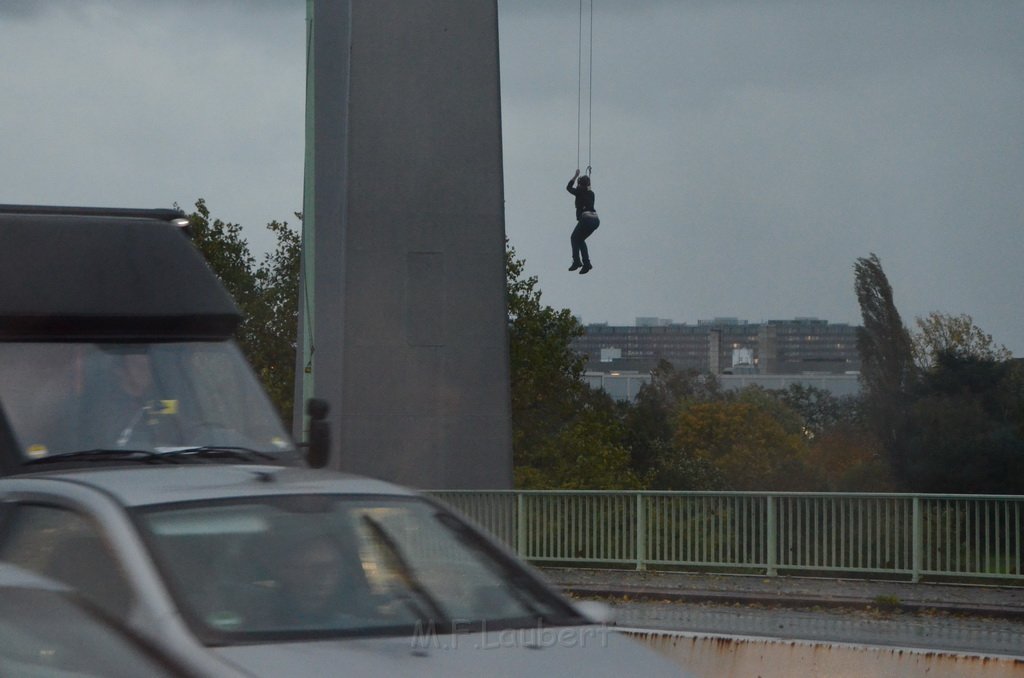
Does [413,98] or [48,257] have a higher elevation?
[413,98]

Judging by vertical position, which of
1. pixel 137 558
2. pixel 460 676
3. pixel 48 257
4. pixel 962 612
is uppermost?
pixel 48 257

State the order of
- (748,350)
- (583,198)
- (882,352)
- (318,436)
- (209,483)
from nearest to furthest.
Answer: (209,483) → (318,436) → (583,198) → (882,352) → (748,350)

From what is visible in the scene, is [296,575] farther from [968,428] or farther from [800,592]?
[968,428]

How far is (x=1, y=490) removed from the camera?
5.06m

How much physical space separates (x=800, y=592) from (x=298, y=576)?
1189 cm

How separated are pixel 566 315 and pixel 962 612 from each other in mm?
49664

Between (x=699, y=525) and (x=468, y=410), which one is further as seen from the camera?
(x=468, y=410)

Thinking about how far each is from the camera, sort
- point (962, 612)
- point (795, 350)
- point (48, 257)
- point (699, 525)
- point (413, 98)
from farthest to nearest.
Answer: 1. point (795, 350)
2. point (413, 98)
3. point (699, 525)
4. point (962, 612)
5. point (48, 257)

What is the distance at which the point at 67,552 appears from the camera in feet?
14.7

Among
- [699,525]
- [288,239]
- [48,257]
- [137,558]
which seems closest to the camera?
[137,558]

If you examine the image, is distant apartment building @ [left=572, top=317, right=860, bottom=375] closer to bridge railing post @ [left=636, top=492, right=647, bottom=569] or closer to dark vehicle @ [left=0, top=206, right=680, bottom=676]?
bridge railing post @ [left=636, top=492, right=647, bottom=569]

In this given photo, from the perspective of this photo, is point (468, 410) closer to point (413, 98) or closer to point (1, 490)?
point (413, 98)

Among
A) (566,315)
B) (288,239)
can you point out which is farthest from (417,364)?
(288,239)

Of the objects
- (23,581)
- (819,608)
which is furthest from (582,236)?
(23,581)
